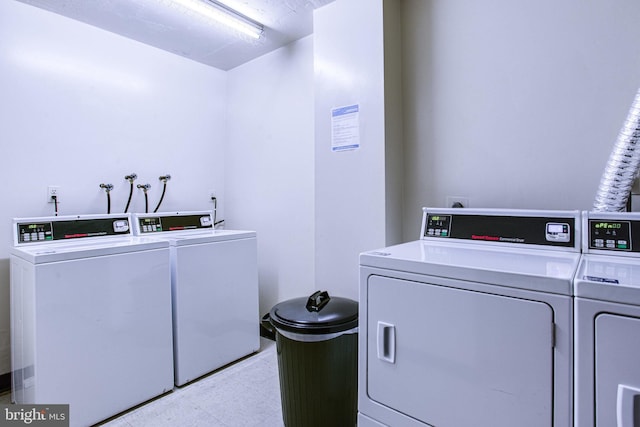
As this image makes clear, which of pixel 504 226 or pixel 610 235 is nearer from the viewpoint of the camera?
pixel 610 235

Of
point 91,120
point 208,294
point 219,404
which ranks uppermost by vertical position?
point 91,120

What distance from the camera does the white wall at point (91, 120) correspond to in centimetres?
225

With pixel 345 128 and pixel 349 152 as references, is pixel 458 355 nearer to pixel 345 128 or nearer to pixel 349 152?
pixel 349 152

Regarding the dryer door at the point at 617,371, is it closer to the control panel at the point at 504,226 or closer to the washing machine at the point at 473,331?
the washing machine at the point at 473,331

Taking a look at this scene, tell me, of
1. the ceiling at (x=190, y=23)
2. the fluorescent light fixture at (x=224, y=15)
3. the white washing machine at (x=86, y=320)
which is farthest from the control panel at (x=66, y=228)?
the fluorescent light fixture at (x=224, y=15)

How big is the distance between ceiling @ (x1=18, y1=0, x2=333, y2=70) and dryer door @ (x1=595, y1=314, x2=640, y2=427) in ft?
7.44

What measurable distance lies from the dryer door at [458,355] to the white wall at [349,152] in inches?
32.4

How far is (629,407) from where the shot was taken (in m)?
0.80

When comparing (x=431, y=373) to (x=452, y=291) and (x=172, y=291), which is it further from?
(x=172, y=291)

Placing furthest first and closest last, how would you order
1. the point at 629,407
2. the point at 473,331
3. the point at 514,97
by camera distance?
the point at 514,97, the point at 473,331, the point at 629,407

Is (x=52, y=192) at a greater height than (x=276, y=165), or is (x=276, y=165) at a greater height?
(x=276, y=165)

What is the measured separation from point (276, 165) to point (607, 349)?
2.55 meters

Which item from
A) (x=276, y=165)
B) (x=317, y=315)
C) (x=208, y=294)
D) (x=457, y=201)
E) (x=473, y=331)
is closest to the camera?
(x=473, y=331)

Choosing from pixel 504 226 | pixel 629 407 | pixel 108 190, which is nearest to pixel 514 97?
pixel 504 226
